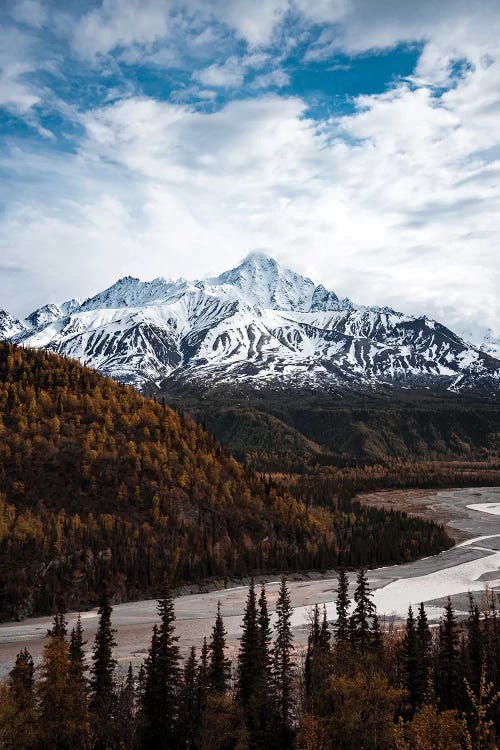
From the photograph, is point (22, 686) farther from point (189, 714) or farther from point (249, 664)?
point (249, 664)

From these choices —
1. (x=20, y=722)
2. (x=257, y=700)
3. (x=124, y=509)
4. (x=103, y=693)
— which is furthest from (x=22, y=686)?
(x=124, y=509)

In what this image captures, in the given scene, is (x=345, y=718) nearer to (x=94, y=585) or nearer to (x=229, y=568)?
(x=94, y=585)

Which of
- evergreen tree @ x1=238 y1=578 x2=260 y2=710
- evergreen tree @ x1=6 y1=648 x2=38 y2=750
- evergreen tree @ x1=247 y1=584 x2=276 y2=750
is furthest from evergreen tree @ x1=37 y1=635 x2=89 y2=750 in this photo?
evergreen tree @ x1=238 y1=578 x2=260 y2=710

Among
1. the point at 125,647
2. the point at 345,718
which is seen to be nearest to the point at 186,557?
the point at 125,647

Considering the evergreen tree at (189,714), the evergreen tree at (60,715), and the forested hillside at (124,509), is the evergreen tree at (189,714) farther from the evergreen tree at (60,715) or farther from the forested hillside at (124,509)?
the forested hillside at (124,509)

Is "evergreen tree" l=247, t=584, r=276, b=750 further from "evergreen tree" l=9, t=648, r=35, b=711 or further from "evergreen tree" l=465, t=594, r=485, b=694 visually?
"evergreen tree" l=465, t=594, r=485, b=694
